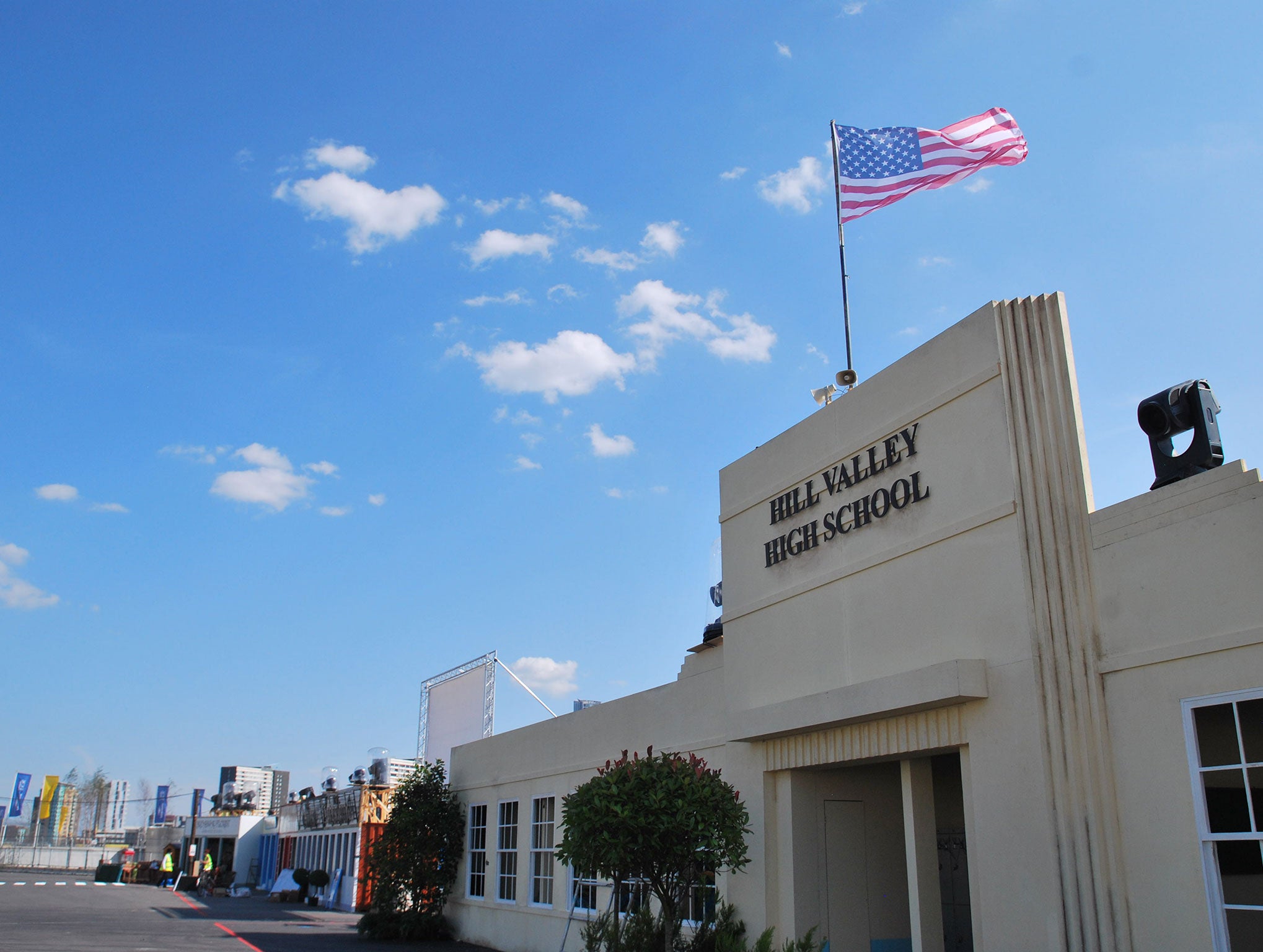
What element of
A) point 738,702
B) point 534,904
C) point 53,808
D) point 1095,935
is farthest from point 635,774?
point 53,808

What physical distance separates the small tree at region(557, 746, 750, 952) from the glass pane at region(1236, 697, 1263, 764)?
5571 mm

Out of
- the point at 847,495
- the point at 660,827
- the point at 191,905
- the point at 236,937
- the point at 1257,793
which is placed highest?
Answer: the point at 847,495

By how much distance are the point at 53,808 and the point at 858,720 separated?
265 feet

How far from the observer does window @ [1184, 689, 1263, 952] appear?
678 cm

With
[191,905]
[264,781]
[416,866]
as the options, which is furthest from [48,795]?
[416,866]

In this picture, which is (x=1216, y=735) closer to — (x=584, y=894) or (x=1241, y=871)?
(x=1241, y=871)

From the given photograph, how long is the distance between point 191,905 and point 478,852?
20.0 m

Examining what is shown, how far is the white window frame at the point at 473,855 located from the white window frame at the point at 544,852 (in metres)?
2.30

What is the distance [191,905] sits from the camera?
34.6 m

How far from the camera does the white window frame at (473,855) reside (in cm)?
1970

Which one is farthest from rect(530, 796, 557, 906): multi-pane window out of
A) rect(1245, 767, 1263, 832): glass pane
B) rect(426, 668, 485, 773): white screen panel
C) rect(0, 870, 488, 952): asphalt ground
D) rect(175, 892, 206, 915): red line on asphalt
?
rect(175, 892, 206, 915): red line on asphalt

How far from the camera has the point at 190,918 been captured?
2819cm

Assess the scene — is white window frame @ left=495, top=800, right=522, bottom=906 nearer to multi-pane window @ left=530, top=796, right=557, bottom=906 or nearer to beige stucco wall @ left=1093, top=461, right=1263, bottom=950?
multi-pane window @ left=530, top=796, right=557, bottom=906

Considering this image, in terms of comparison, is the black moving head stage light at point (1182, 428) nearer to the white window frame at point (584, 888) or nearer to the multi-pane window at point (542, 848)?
the white window frame at point (584, 888)
